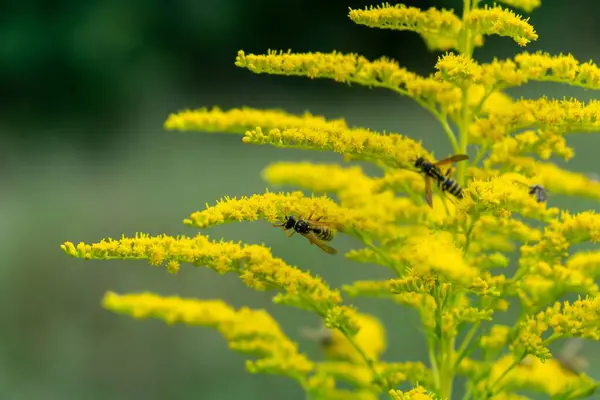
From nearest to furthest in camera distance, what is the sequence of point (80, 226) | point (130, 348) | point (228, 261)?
1. point (228, 261)
2. point (130, 348)
3. point (80, 226)

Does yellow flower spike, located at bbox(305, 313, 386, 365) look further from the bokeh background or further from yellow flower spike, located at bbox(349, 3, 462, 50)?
the bokeh background

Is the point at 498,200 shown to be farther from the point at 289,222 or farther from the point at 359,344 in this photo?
the point at 359,344

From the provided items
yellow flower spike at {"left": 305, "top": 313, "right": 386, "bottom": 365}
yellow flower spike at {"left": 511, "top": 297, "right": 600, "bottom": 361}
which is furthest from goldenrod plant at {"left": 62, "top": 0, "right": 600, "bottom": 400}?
yellow flower spike at {"left": 305, "top": 313, "right": 386, "bottom": 365}

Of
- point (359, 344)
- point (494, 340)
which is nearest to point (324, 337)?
point (359, 344)

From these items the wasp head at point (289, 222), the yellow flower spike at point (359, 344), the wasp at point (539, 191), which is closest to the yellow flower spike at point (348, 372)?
the yellow flower spike at point (359, 344)

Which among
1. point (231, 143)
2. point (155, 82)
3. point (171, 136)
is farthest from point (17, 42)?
point (231, 143)

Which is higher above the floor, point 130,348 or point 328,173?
point 130,348

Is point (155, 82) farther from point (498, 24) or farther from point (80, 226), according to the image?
point (498, 24)
